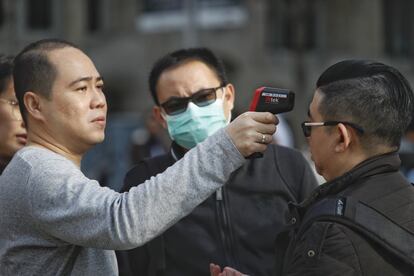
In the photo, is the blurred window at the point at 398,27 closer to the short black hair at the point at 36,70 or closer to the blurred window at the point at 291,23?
the blurred window at the point at 291,23

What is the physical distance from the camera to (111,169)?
1001 cm

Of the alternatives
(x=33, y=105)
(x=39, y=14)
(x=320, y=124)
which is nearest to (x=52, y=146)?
(x=33, y=105)

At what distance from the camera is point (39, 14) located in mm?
22781

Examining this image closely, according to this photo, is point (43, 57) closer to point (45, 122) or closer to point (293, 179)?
point (45, 122)

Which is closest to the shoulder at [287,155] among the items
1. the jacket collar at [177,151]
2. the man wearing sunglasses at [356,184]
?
the jacket collar at [177,151]

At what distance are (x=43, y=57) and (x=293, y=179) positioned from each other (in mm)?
1293

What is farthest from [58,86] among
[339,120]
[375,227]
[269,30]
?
[269,30]

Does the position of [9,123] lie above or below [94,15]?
above

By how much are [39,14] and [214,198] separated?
20.0 m

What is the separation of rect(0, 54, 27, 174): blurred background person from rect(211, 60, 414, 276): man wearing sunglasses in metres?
1.31

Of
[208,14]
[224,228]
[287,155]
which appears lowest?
[208,14]

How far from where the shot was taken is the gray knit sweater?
8.24 ft

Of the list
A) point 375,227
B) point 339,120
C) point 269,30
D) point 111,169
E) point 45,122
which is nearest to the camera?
point 375,227

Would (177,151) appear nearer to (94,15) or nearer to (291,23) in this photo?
(291,23)
